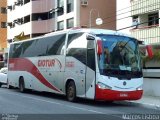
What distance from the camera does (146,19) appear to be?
36.7m

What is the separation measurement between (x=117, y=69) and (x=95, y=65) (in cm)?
99

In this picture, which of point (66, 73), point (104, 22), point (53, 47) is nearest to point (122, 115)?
point (66, 73)

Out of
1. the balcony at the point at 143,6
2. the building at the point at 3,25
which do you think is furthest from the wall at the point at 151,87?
the building at the point at 3,25

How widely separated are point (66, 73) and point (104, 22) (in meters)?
26.3

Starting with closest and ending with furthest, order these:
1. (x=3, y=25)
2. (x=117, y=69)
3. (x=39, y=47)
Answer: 1. (x=117, y=69)
2. (x=39, y=47)
3. (x=3, y=25)

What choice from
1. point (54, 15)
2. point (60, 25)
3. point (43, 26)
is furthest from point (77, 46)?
point (43, 26)

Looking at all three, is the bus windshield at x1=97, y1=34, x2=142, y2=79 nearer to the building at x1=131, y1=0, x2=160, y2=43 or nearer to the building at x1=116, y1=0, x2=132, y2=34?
the building at x1=131, y1=0, x2=160, y2=43

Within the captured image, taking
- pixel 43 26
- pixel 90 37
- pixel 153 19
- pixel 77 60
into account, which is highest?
pixel 43 26

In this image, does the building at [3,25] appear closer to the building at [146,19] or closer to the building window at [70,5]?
the building window at [70,5]

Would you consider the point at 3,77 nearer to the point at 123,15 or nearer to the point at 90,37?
the point at 123,15

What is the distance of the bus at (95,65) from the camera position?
1939 centimetres

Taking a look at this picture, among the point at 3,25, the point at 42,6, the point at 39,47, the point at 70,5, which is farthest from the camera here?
the point at 3,25

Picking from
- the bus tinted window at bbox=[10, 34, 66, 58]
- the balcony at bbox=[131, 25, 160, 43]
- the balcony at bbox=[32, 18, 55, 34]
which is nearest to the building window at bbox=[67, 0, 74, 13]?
the balcony at bbox=[32, 18, 55, 34]

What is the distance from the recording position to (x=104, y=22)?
156 feet
